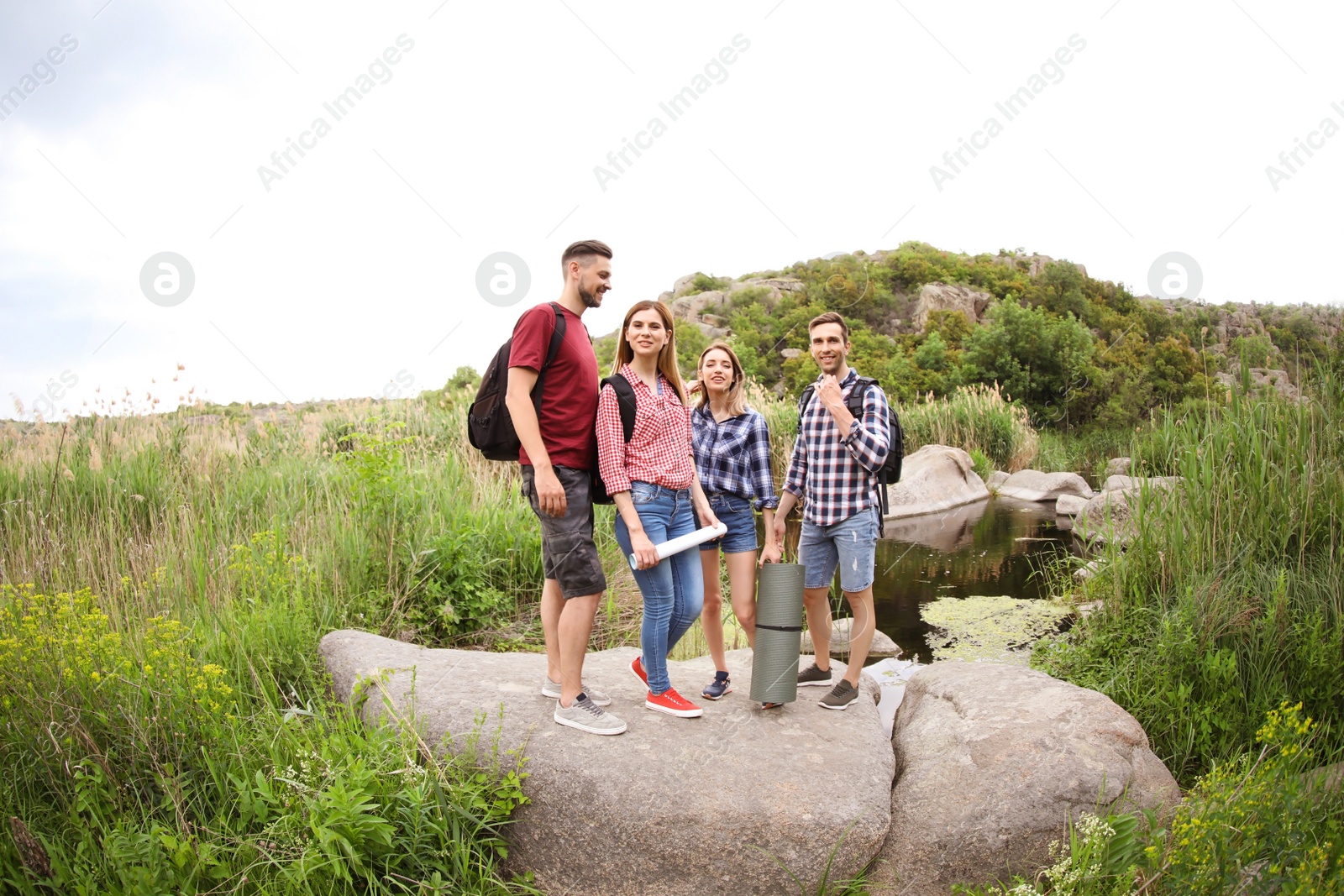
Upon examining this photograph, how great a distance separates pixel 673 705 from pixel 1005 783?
1339 millimetres

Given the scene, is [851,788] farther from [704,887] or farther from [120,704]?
[120,704]

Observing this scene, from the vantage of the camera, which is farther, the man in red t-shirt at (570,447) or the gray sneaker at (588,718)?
the gray sneaker at (588,718)

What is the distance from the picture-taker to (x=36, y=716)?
298 cm

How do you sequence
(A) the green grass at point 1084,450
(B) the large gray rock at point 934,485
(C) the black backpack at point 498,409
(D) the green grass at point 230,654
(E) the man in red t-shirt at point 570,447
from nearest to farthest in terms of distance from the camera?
(D) the green grass at point 230,654 < (E) the man in red t-shirt at point 570,447 < (C) the black backpack at point 498,409 < (B) the large gray rock at point 934,485 < (A) the green grass at point 1084,450

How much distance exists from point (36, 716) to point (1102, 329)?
45.9m

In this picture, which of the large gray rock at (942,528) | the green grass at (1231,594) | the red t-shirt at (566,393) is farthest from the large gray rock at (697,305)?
the red t-shirt at (566,393)

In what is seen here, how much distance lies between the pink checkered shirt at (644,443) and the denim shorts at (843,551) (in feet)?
2.42

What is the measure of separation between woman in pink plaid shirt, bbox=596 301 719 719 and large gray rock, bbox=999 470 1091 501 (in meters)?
11.9

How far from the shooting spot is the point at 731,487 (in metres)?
3.65

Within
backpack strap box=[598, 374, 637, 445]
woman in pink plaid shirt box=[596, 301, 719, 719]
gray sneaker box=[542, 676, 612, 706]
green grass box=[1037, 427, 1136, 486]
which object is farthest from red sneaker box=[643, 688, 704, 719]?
green grass box=[1037, 427, 1136, 486]

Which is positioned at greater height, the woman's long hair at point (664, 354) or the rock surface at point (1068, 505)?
the woman's long hair at point (664, 354)

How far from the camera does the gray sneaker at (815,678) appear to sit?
3984 mm

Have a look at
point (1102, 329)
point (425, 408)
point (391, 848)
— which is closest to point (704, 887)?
point (391, 848)

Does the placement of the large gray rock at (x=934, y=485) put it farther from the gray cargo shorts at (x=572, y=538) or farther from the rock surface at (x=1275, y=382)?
the gray cargo shorts at (x=572, y=538)
